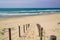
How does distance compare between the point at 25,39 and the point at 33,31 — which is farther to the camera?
the point at 33,31

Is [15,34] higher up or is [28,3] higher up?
[28,3]

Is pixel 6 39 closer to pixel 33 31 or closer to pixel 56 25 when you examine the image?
pixel 33 31

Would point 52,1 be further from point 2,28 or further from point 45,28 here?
point 2,28

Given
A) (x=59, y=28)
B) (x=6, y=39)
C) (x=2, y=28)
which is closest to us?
(x=6, y=39)

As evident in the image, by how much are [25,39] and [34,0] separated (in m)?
0.61

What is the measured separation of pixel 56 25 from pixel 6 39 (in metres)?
0.77

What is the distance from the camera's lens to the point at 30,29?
5.13 ft

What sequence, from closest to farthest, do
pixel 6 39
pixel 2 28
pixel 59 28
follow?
1. pixel 6 39
2. pixel 2 28
3. pixel 59 28

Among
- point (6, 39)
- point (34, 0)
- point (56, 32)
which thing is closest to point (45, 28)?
point (56, 32)

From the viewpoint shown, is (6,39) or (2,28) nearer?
(6,39)

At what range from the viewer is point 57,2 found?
166 centimetres

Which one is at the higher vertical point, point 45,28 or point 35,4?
point 35,4

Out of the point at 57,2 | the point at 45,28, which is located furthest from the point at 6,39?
the point at 57,2

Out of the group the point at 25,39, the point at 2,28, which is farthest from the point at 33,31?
the point at 2,28
